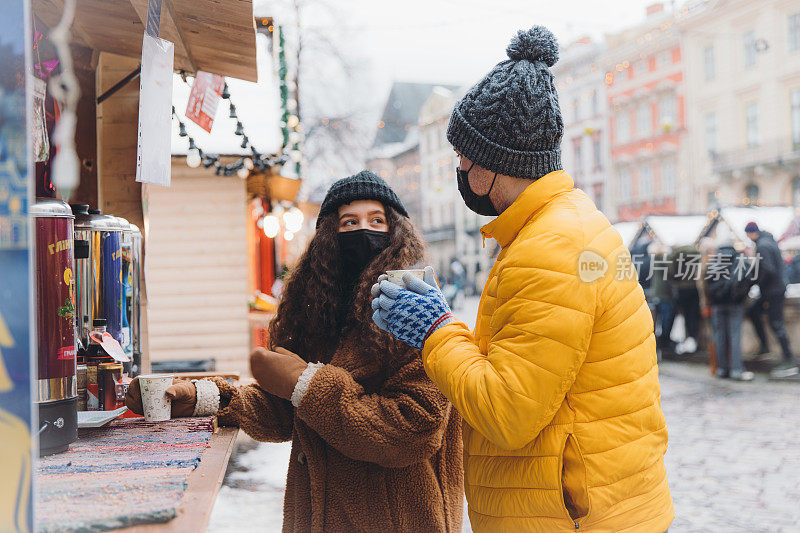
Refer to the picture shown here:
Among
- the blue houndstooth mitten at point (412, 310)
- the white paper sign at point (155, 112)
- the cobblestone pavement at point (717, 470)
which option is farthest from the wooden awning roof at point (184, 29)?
the cobblestone pavement at point (717, 470)

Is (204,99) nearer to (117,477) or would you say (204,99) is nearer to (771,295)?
(117,477)

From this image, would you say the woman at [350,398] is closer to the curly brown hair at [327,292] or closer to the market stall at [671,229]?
the curly brown hair at [327,292]

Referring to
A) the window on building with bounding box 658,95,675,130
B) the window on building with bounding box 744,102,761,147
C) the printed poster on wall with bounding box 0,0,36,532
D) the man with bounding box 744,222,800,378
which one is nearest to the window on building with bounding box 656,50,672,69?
the window on building with bounding box 658,95,675,130

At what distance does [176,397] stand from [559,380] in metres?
1.23

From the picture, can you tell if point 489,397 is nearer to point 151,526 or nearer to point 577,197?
point 577,197

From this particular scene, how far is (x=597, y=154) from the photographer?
41.8 metres

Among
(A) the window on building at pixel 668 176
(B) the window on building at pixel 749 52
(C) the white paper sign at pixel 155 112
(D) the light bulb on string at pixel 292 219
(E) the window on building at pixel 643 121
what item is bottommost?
(C) the white paper sign at pixel 155 112

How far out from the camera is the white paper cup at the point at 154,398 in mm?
2191

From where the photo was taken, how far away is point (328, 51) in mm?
20344

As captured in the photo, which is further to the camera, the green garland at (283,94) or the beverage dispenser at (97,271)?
the green garland at (283,94)

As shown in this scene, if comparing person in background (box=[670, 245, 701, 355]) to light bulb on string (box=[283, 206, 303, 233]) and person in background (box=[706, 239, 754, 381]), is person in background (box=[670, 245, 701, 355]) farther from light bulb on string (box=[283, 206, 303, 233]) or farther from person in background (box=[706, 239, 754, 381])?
light bulb on string (box=[283, 206, 303, 233])

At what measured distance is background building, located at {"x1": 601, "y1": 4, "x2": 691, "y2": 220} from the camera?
34.2m

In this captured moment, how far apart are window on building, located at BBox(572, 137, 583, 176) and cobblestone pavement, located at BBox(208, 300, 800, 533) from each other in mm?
34637

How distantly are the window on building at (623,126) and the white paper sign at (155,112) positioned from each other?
39.7 meters
